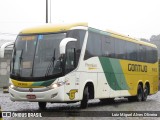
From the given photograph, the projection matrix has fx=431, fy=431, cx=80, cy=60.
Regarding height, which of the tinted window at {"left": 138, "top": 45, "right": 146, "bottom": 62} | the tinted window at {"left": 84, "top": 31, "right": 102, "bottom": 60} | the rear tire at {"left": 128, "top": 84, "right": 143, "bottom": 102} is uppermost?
the tinted window at {"left": 84, "top": 31, "right": 102, "bottom": 60}

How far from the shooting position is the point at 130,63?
23.2 metres

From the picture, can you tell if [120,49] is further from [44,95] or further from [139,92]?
[44,95]

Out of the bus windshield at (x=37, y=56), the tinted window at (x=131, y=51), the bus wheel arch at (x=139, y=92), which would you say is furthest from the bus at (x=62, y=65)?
the bus wheel arch at (x=139, y=92)

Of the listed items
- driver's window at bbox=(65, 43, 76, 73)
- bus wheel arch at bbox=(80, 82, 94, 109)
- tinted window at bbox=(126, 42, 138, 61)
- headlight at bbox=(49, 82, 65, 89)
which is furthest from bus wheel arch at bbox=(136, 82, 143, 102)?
headlight at bbox=(49, 82, 65, 89)

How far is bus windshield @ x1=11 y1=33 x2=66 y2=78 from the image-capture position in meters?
15.5

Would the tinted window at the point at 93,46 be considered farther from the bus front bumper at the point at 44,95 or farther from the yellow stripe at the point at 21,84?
the yellow stripe at the point at 21,84

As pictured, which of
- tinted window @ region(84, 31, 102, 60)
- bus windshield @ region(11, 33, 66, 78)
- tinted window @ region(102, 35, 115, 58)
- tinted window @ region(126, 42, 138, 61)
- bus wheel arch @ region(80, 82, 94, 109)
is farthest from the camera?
tinted window @ region(126, 42, 138, 61)

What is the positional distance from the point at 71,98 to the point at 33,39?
2.64 m

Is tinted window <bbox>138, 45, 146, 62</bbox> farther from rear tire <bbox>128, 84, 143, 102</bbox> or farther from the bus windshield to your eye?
the bus windshield

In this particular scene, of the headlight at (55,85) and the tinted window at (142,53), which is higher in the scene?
the tinted window at (142,53)

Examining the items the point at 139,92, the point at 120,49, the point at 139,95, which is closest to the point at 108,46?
the point at 120,49

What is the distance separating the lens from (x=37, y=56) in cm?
1573

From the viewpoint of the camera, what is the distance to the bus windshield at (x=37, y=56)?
50.7ft

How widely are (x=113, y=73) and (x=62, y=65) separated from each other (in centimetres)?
556
